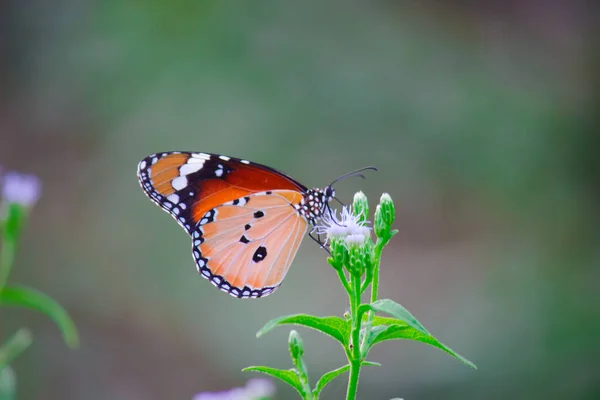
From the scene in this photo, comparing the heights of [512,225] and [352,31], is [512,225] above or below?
below

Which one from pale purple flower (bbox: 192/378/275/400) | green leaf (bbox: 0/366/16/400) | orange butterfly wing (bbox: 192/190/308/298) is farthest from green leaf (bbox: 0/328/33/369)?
orange butterfly wing (bbox: 192/190/308/298)

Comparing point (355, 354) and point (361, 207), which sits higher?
point (361, 207)

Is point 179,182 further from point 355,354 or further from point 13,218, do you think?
point 355,354

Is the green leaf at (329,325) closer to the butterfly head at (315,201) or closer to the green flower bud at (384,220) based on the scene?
the green flower bud at (384,220)

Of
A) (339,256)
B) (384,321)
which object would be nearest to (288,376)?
(384,321)

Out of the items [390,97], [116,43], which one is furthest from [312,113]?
[116,43]

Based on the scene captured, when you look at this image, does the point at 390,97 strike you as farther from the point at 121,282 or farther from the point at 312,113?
the point at 121,282

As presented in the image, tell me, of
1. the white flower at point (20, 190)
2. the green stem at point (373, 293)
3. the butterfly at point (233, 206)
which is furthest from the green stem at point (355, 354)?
the white flower at point (20, 190)
